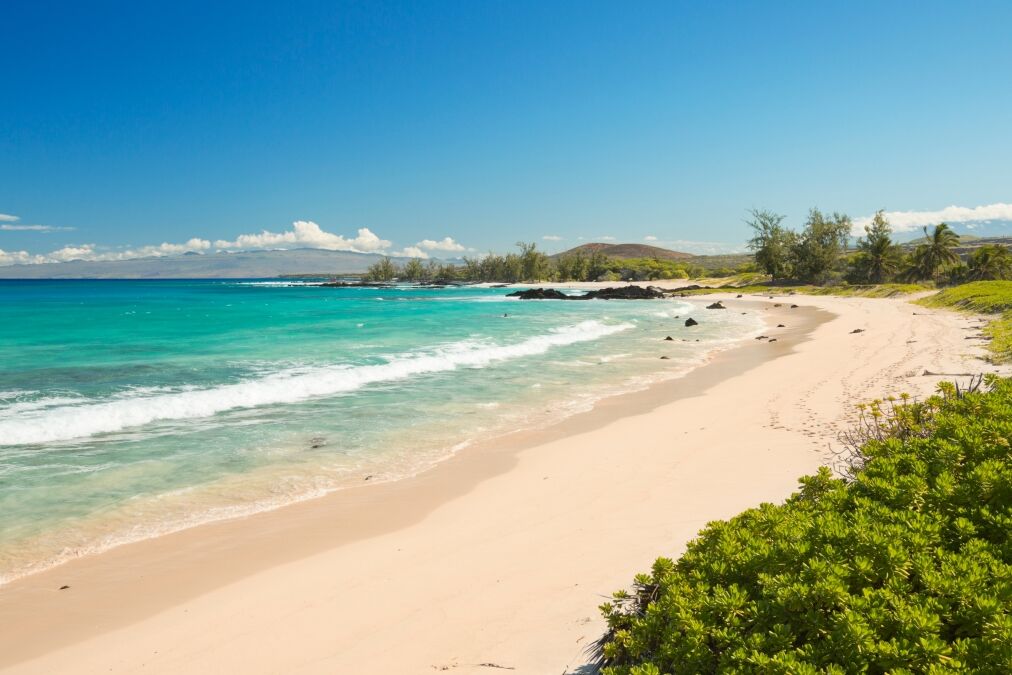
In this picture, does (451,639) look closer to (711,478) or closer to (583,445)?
(711,478)

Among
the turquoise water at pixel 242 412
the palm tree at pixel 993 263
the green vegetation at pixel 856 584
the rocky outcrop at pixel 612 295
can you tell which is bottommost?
the turquoise water at pixel 242 412

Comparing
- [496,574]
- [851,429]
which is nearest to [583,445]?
[851,429]

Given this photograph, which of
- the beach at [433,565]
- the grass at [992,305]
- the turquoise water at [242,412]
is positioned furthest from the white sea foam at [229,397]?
the grass at [992,305]

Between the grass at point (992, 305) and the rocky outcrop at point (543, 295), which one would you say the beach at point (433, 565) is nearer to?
the grass at point (992, 305)

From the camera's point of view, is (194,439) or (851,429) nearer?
(851,429)

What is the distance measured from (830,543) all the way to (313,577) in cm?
495

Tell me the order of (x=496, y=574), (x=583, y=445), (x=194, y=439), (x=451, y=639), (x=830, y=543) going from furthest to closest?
(x=194, y=439)
(x=583, y=445)
(x=496, y=574)
(x=451, y=639)
(x=830, y=543)

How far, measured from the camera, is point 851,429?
955 cm

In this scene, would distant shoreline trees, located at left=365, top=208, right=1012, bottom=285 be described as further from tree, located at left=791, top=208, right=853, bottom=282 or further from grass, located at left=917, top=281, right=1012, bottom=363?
grass, located at left=917, top=281, right=1012, bottom=363

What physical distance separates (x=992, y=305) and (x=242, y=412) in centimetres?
3486

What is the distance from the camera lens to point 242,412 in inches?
578

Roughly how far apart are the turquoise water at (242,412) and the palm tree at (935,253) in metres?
50.5

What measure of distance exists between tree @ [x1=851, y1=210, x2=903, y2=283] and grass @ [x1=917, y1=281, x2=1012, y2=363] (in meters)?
32.9

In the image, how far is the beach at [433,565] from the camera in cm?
466
